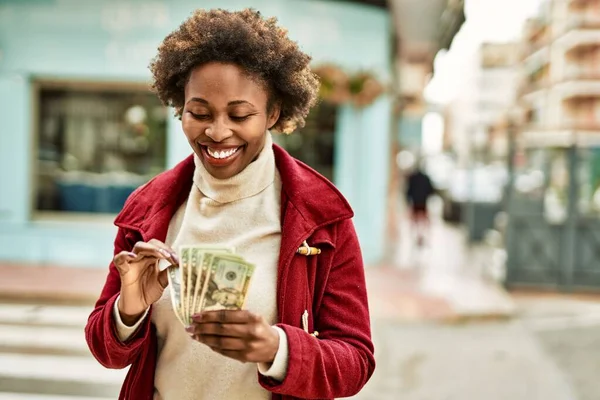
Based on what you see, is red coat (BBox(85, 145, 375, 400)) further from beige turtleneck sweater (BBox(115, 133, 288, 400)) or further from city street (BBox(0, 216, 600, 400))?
city street (BBox(0, 216, 600, 400))

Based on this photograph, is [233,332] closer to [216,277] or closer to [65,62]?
[216,277]

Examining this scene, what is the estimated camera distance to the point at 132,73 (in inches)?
446

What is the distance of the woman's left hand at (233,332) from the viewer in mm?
1418

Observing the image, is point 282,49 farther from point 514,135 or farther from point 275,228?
point 514,135

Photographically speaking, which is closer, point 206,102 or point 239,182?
point 206,102

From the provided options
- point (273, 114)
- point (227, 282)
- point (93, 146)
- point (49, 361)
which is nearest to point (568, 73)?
point (93, 146)

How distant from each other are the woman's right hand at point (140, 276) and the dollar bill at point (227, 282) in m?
0.19

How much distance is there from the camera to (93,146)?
1173 cm

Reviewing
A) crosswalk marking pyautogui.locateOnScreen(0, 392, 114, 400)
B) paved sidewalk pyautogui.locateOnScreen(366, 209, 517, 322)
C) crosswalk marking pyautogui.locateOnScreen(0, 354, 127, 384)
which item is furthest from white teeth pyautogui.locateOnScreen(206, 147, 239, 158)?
paved sidewalk pyautogui.locateOnScreen(366, 209, 517, 322)

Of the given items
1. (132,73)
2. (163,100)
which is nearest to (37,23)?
(132,73)

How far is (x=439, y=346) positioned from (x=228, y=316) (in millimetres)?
6489

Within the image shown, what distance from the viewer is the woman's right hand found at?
1.60 meters

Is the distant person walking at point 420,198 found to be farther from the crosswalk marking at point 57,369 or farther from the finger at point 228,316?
the finger at point 228,316

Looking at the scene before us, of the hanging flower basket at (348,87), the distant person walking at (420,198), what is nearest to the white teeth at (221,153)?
the hanging flower basket at (348,87)
